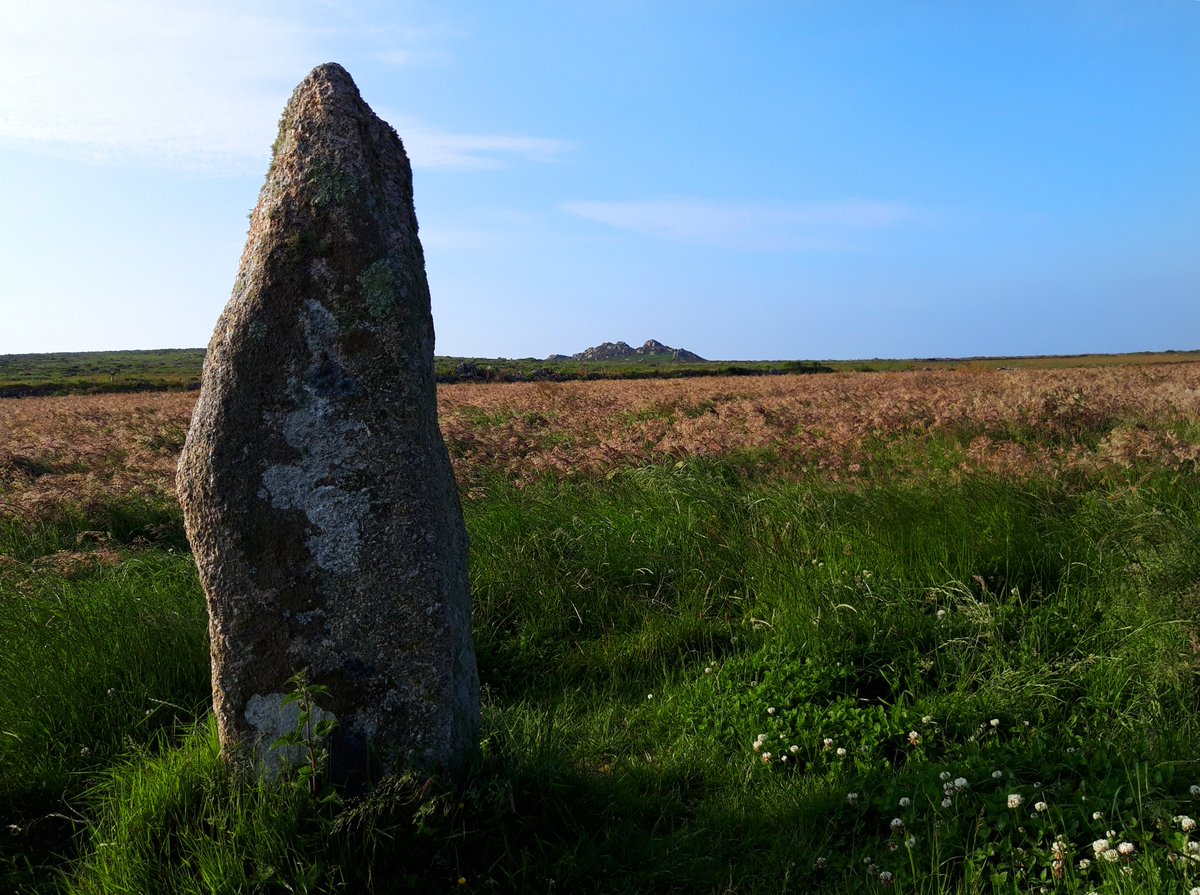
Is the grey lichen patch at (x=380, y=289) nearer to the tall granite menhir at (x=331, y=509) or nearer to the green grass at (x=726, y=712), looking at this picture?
the tall granite menhir at (x=331, y=509)

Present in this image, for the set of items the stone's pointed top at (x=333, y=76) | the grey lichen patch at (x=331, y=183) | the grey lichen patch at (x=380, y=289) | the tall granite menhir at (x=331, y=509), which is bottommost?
the tall granite menhir at (x=331, y=509)

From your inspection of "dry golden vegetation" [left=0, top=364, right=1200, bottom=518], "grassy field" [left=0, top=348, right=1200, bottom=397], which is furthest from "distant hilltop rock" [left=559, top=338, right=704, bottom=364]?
"dry golden vegetation" [left=0, top=364, right=1200, bottom=518]

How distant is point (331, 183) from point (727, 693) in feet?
10.9

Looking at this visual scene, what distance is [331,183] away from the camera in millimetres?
3650

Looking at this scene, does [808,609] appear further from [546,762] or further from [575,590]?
[546,762]

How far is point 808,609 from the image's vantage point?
17.3 ft

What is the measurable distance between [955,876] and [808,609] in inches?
82.8

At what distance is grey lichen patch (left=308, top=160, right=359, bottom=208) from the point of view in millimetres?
3637

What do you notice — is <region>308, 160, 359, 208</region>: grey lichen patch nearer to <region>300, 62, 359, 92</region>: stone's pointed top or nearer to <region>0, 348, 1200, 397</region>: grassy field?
<region>300, 62, 359, 92</region>: stone's pointed top

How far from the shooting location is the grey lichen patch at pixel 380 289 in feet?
11.7

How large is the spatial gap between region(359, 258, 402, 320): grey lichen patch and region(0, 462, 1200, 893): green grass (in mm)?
1882

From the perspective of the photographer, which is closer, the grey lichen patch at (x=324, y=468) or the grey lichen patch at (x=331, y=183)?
the grey lichen patch at (x=324, y=468)

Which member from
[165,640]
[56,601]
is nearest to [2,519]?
[56,601]

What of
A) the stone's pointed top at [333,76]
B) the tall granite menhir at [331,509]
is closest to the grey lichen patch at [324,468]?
the tall granite menhir at [331,509]
